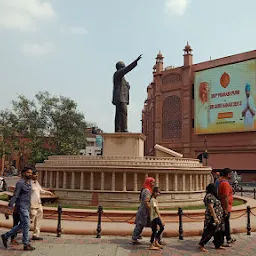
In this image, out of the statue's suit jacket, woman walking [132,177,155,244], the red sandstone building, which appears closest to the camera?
woman walking [132,177,155,244]

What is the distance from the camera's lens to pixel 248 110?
1670 inches

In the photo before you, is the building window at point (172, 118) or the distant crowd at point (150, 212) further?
the building window at point (172, 118)

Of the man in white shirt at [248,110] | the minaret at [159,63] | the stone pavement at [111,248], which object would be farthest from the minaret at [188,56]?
the stone pavement at [111,248]

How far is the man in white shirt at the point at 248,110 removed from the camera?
41906 mm

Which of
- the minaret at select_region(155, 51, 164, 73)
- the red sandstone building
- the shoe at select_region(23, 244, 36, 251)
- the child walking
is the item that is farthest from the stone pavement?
the minaret at select_region(155, 51, 164, 73)

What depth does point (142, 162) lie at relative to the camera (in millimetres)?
15312

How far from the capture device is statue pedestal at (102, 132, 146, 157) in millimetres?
17828

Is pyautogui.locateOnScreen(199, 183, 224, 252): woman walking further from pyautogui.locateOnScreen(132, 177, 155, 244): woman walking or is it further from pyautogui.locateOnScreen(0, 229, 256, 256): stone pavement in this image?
pyautogui.locateOnScreen(132, 177, 155, 244): woman walking

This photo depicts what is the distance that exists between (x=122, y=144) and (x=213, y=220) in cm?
1050

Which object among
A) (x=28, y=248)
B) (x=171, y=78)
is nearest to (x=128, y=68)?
(x=28, y=248)

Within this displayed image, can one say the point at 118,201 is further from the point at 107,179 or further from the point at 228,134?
the point at 228,134

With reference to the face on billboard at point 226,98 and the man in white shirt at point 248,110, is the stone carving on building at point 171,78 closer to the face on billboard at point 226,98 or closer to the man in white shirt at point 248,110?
the face on billboard at point 226,98

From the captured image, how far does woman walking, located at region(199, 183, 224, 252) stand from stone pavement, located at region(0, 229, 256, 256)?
11.9 inches

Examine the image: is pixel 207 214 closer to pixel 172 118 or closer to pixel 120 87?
pixel 120 87
